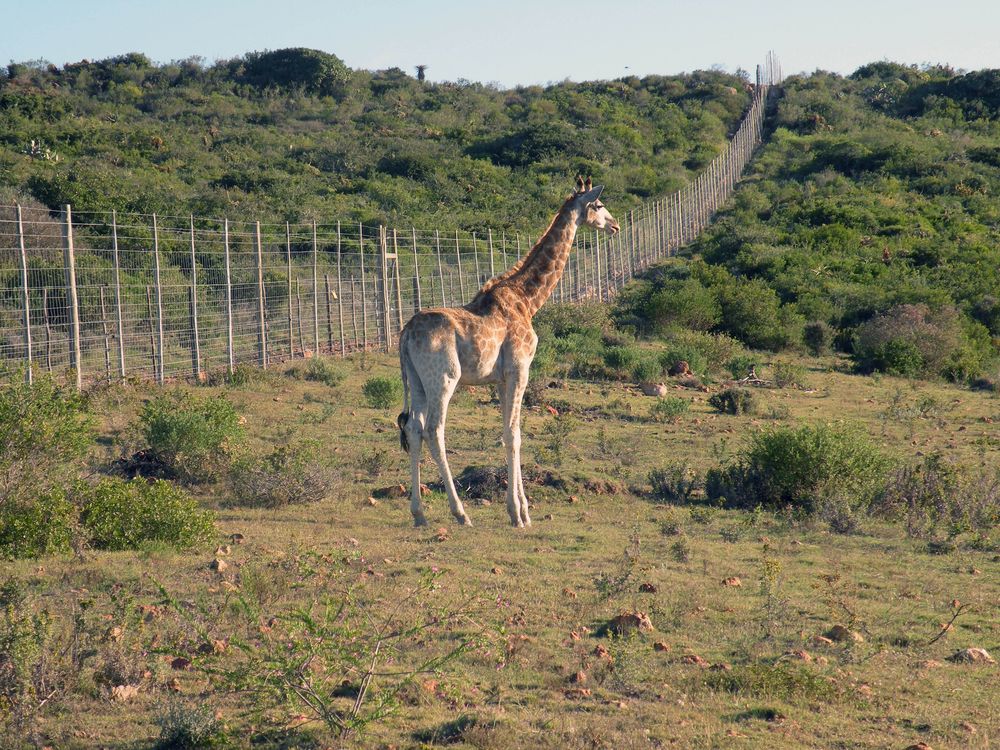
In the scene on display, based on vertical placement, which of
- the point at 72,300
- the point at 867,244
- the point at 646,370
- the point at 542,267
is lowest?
the point at 646,370

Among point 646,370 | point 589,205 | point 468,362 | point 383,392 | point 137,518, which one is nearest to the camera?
point 137,518

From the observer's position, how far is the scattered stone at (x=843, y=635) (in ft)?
22.1

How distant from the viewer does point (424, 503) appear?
10.5 metres

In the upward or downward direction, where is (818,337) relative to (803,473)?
upward

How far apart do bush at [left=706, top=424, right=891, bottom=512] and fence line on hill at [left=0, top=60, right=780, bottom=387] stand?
23.6ft

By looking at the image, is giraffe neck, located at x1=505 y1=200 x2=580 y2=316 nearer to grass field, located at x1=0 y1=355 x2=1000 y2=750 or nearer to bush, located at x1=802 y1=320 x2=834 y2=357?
grass field, located at x1=0 y1=355 x2=1000 y2=750

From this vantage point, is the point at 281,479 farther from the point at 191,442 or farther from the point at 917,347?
the point at 917,347

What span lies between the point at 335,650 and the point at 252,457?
5.17 meters

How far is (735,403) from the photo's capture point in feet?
56.8

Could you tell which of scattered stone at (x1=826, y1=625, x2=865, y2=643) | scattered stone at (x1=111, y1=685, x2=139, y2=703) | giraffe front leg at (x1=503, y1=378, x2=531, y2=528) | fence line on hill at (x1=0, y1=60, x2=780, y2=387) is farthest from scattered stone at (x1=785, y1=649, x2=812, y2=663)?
fence line on hill at (x1=0, y1=60, x2=780, y2=387)

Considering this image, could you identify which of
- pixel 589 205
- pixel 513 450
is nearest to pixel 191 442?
pixel 513 450

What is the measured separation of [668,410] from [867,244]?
26.5 meters

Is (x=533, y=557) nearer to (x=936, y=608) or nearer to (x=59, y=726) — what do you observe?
(x=936, y=608)

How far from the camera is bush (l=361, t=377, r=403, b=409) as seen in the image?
15938mm
